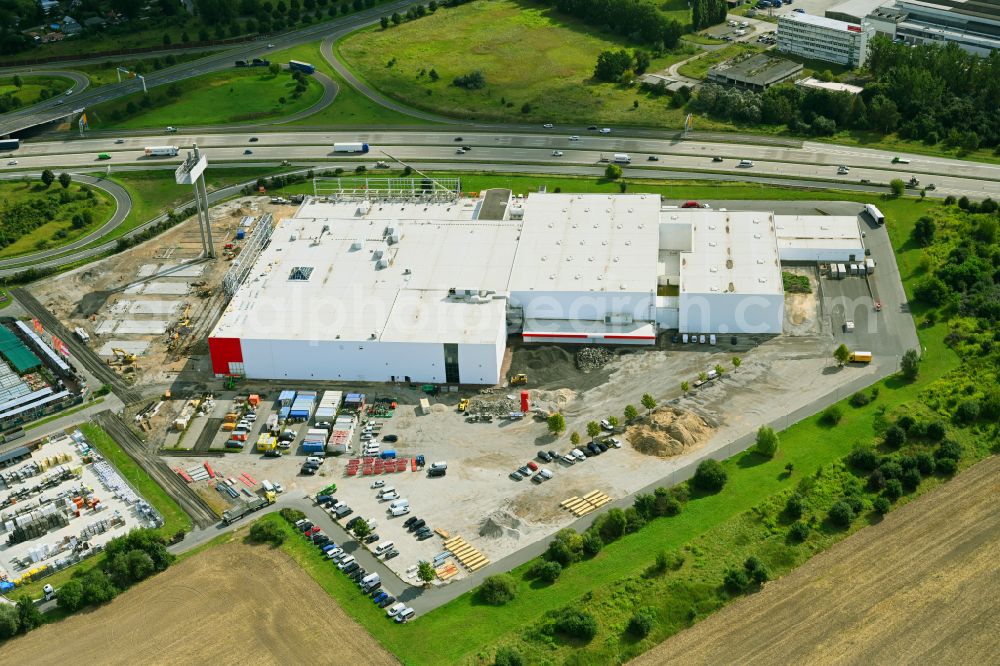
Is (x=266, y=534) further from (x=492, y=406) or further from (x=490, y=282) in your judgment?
(x=490, y=282)

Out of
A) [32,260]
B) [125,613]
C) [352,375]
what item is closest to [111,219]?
[32,260]

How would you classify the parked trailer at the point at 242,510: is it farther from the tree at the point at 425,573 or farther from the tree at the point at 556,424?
the tree at the point at 556,424

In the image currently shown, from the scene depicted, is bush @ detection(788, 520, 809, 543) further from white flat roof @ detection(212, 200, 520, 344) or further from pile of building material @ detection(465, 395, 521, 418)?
white flat roof @ detection(212, 200, 520, 344)

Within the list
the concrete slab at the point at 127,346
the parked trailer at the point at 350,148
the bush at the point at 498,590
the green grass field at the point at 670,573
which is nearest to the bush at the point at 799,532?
the green grass field at the point at 670,573

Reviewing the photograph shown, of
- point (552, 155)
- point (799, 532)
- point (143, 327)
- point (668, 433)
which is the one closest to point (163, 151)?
point (143, 327)

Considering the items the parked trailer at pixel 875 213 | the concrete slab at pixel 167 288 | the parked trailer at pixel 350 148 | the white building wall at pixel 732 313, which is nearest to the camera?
the white building wall at pixel 732 313

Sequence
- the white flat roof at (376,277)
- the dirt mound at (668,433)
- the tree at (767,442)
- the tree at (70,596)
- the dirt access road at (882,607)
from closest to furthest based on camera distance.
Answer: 1. the dirt access road at (882,607)
2. the tree at (70,596)
3. the tree at (767,442)
4. the dirt mound at (668,433)
5. the white flat roof at (376,277)

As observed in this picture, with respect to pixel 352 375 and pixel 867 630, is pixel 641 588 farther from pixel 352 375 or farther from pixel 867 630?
pixel 352 375

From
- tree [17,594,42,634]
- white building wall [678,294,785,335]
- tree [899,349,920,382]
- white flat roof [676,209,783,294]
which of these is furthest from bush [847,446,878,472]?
tree [17,594,42,634]
